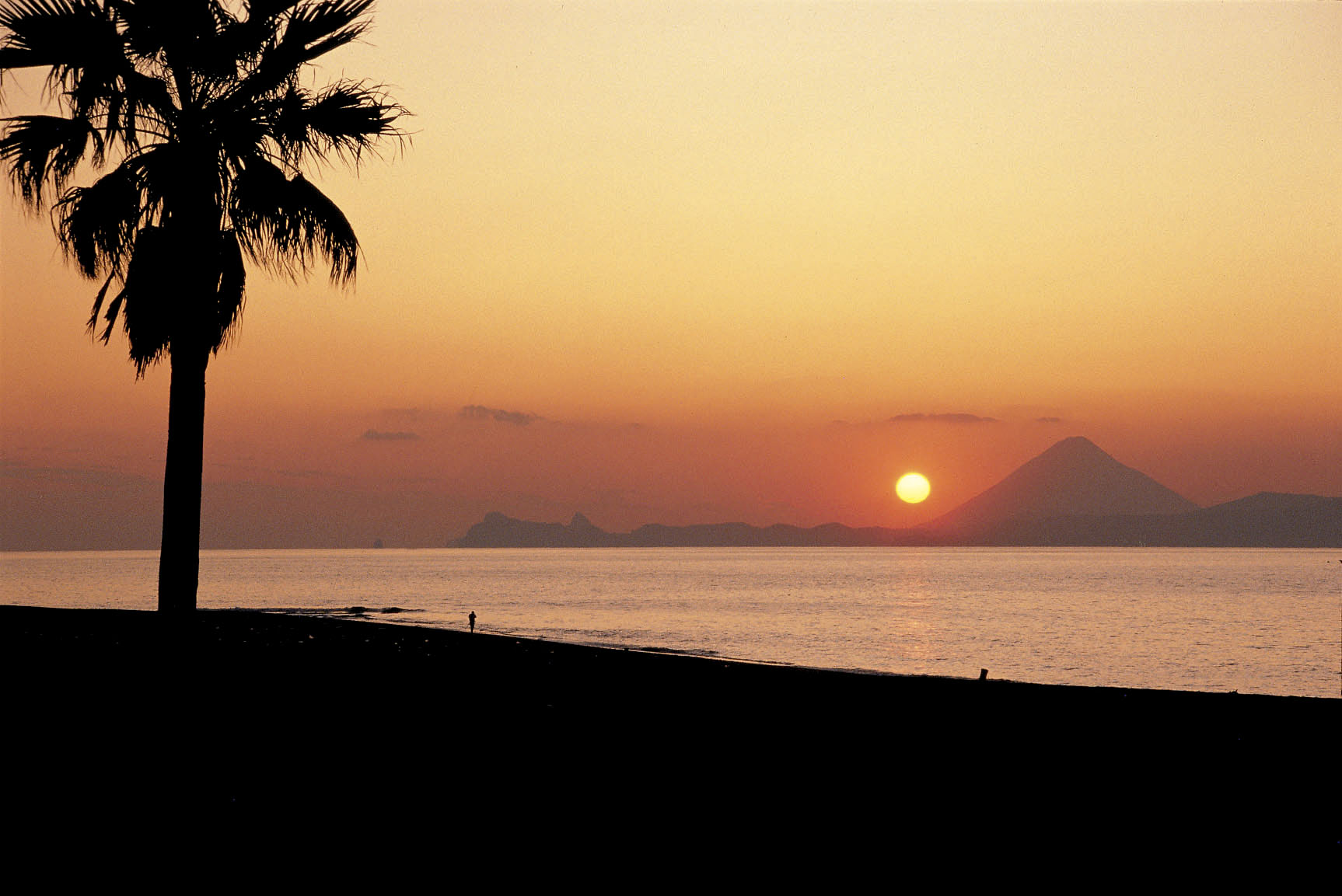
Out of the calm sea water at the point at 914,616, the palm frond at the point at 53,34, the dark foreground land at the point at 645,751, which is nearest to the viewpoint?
the dark foreground land at the point at 645,751

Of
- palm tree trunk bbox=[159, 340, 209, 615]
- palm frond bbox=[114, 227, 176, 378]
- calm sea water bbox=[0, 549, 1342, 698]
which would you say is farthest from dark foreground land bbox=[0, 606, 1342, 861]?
calm sea water bbox=[0, 549, 1342, 698]

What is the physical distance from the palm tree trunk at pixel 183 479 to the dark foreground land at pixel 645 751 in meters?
0.58

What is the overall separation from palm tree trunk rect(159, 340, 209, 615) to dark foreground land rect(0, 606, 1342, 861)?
58 cm

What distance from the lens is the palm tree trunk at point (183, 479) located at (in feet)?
50.7

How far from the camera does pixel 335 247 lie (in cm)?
1684

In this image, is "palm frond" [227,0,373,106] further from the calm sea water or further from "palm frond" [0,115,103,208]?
the calm sea water

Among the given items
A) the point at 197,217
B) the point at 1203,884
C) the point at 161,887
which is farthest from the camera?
the point at 197,217

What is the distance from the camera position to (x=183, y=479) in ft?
50.7

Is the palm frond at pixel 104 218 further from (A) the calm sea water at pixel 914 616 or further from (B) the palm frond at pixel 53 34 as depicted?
(A) the calm sea water at pixel 914 616

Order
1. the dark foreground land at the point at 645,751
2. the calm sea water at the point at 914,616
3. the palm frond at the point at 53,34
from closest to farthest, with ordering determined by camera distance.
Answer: the dark foreground land at the point at 645,751 < the palm frond at the point at 53,34 < the calm sea water at the point at 914,616

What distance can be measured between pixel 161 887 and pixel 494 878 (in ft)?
5.74

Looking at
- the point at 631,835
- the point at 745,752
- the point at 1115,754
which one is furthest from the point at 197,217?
the point at 1115,754

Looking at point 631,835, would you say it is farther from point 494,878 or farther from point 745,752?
point 745,752

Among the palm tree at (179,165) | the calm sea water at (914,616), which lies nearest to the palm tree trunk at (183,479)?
the palm tree at (179,165)
